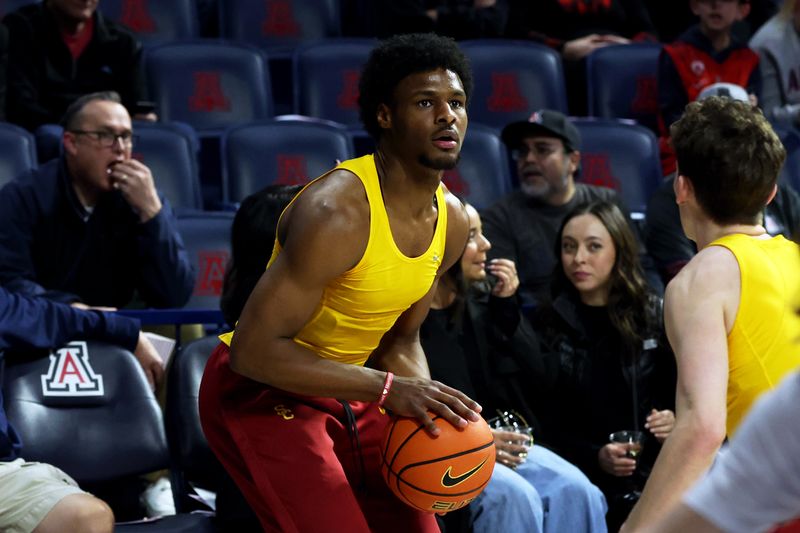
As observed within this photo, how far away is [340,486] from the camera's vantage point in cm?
318

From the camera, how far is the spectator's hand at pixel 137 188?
5211 mm

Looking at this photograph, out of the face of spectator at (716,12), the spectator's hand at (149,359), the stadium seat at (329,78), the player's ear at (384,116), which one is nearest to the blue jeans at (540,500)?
the spectator's hand at (149,359)

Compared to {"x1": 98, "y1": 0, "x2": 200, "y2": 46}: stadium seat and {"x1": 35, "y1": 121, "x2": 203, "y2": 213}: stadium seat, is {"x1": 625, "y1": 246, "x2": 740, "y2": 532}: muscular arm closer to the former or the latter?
{"x1": 35, "y1": 121, "x2": 203, "y2": 213}: stadium seat

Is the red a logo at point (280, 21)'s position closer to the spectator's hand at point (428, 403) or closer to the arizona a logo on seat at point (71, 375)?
the arizona a logo on seat at point (71, 375)

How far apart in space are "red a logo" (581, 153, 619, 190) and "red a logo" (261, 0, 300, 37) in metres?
2.29

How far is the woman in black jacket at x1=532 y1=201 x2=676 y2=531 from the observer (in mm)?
4773

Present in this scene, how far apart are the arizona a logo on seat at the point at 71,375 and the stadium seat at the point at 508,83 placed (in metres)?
3.83

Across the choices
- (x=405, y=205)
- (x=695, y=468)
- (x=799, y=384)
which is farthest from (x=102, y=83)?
(x=799, y=384)

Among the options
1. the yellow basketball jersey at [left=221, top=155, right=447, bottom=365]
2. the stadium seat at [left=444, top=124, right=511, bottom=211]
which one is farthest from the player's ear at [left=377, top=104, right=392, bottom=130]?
the stadium seat at [left=444, top=124, right=511, bottom=211]

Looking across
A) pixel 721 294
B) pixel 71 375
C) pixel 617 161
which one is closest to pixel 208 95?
pixel 617 161

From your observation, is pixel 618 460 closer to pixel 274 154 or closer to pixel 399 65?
pixel 399 65

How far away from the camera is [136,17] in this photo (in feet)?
26.3

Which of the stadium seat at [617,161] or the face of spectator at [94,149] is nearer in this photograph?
the face of spectator at [94,149]

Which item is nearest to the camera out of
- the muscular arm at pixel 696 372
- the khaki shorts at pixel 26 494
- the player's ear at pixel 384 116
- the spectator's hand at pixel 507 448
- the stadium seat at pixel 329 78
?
the muscular arm at pixel 696 372
